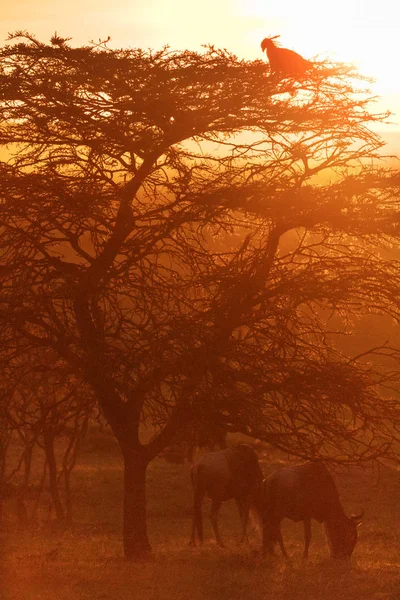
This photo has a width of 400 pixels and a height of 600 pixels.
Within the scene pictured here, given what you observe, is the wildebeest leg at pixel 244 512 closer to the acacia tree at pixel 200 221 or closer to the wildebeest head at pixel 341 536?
the wildebeest head at pixel 341 536

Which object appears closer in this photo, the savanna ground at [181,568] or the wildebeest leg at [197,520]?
the savanna ground at [181,568]

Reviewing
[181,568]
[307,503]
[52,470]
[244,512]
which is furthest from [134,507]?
[52,470]

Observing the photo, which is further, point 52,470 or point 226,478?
point 52,470

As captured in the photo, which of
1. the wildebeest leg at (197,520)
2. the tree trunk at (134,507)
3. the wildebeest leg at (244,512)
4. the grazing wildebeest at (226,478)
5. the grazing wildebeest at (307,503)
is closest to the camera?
the tree trunk at (134,507)

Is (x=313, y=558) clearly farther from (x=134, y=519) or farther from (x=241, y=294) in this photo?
(x=241, y=294)

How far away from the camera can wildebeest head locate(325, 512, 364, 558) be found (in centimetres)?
1420

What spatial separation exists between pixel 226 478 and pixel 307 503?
185 centimetres

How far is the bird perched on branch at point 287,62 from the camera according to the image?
1112 centimetres

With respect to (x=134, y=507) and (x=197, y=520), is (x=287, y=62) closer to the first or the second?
(x=134, y=507)

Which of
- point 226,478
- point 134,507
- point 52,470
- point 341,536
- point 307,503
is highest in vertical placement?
point 52,470

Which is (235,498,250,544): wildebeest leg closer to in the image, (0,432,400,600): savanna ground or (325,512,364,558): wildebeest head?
(0,432,400,600): savanna ground

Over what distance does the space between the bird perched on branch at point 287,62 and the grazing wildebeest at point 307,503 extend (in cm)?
649

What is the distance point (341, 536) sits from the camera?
47.0ft

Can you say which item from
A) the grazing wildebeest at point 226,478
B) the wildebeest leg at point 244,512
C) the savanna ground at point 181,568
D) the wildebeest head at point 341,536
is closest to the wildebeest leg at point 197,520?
the grazing wildebeest at point 226,478
